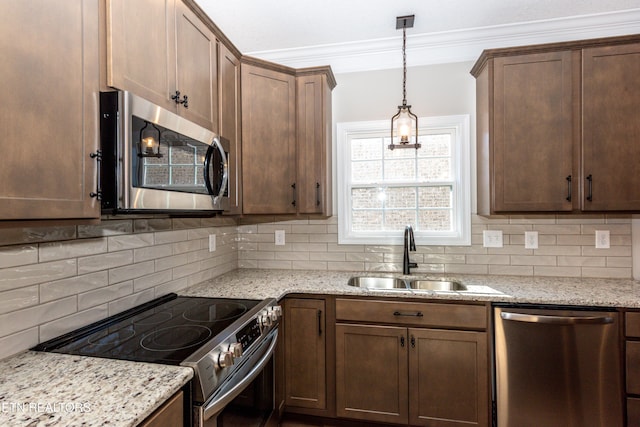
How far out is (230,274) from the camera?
258 cm

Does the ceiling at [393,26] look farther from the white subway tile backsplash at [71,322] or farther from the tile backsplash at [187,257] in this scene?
→ the white subway tile backsplash at [71,322]

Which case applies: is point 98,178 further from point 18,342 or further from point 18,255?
point 18,342

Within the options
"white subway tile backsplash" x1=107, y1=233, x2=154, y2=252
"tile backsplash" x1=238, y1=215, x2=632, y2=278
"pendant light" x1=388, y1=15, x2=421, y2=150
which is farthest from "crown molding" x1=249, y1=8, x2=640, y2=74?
"white subway tile backsplash" x1=107, y1=233, x2=154, y2=252

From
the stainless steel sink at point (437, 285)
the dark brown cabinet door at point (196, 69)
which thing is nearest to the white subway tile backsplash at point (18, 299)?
the dark brown cabinet door at point (196, 69)

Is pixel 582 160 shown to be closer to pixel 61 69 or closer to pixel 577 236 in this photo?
pixel 577 236

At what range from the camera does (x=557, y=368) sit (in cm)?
175

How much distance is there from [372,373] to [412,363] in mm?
249

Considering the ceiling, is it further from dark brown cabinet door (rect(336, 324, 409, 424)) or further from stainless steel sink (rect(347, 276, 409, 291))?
dark brown cabinet door (rect(336, 324, 409, 424))

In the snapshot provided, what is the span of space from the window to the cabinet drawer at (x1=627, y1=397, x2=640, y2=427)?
1.18 m

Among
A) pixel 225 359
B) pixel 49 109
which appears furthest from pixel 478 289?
pixel 49 109

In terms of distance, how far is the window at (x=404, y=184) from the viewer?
97.4 inches

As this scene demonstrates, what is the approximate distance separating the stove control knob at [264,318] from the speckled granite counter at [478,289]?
267 mm

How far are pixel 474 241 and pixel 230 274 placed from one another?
73.7 inches

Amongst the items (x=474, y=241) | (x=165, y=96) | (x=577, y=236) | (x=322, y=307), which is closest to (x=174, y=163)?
(x=165, y=96)
